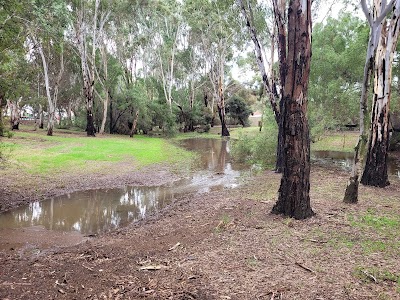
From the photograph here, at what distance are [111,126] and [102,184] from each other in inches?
1028

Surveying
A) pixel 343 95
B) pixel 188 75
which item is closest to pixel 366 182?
pixel 343 95

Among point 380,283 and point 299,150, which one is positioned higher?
point 299,150

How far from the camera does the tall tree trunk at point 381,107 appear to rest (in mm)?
9969

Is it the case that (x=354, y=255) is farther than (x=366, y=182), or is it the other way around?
(x=366, y=182)

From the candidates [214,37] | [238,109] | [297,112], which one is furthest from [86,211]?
[238,109]

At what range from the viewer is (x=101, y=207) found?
1023 centimetres

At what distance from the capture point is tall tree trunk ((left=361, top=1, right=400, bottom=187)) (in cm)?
997

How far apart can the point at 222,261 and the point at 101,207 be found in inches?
241

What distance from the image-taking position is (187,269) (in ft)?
16.3

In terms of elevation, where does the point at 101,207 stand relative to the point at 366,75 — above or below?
below

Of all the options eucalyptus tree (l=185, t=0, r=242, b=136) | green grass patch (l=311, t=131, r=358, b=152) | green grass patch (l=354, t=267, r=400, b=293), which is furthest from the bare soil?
eucalyptus tree (l=185, t=0, r=242, b=136)

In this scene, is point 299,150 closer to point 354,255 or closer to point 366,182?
point 354,255

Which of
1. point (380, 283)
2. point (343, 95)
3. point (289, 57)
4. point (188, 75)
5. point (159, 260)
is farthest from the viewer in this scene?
point (188, 75)

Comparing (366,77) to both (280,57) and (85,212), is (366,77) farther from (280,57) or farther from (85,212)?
(85,212)
